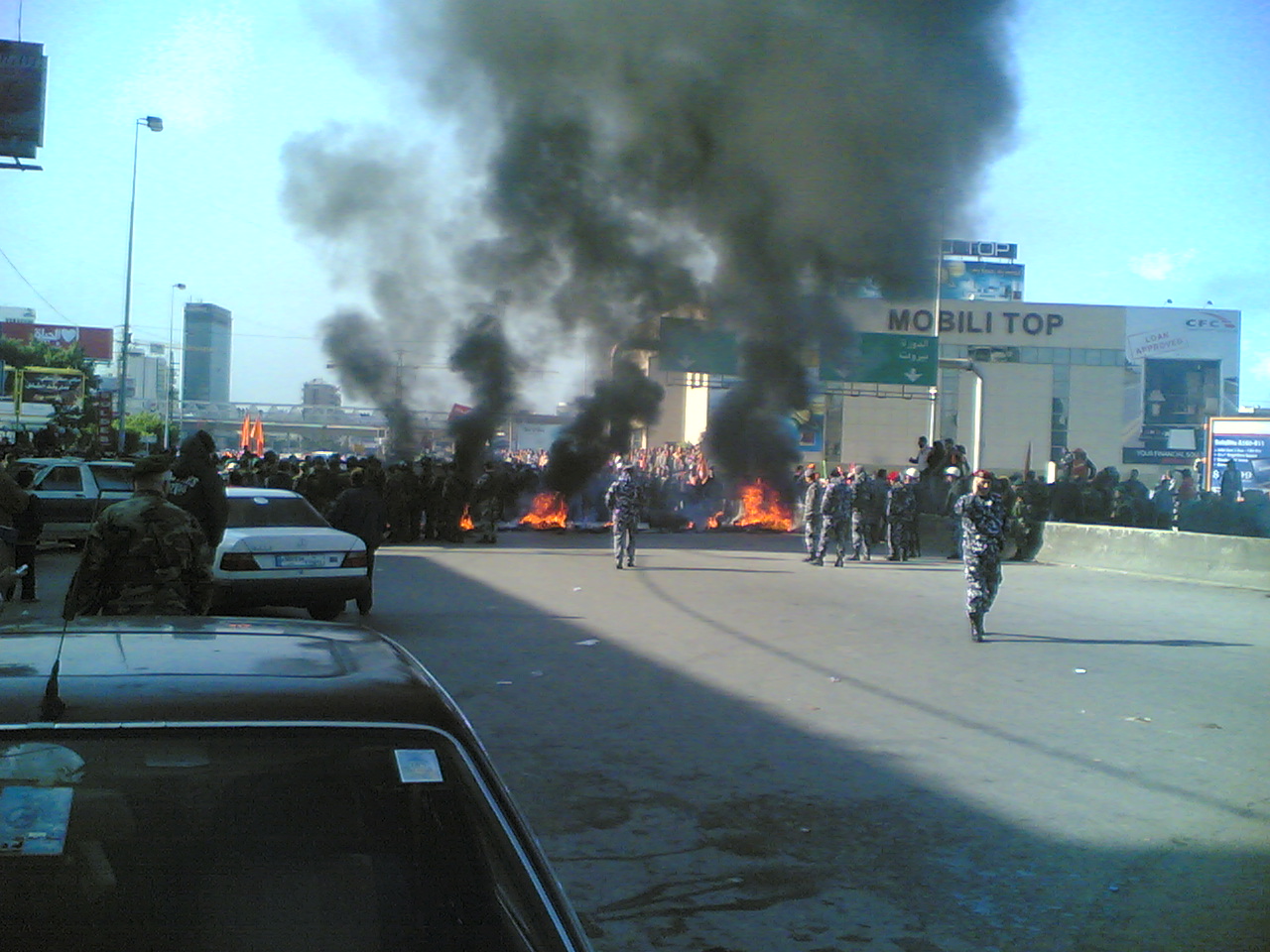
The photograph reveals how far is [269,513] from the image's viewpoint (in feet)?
35.1

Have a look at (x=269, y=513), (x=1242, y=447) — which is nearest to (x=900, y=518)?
(x=1242, y=447)

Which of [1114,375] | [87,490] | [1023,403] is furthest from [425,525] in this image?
[1114,375]

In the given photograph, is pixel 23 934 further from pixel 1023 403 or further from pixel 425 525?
pixel 1023 403

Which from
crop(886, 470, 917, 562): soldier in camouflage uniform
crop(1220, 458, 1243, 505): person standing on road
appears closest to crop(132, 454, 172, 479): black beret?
crop(886, 470, 917, 562): soldier in camouflage uniform

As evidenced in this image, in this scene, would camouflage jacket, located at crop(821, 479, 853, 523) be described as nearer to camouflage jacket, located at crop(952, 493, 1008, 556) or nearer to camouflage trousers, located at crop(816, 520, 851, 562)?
camouflage trousers, located at crop(816, 520, 851, 562)

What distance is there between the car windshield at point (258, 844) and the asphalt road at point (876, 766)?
6.54 ft

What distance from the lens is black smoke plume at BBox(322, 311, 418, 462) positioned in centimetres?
3278

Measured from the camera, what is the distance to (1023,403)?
54.2 m

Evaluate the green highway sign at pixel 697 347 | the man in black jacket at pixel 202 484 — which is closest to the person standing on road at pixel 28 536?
the man in black jacket at pixel 202 484

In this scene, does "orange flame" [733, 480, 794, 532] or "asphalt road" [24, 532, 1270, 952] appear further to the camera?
"orange flame" [733, 480, 794, 532]

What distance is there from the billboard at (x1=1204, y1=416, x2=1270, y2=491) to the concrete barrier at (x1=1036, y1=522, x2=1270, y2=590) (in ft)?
24.2

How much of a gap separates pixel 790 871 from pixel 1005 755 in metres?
2.25

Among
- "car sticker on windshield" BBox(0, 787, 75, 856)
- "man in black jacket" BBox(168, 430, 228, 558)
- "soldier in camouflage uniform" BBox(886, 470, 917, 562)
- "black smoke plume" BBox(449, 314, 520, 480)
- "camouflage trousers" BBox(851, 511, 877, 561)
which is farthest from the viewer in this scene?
"black smoke plume" BBox(449, 314, 520, 480)

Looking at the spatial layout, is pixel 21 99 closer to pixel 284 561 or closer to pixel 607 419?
pixel 607 419
